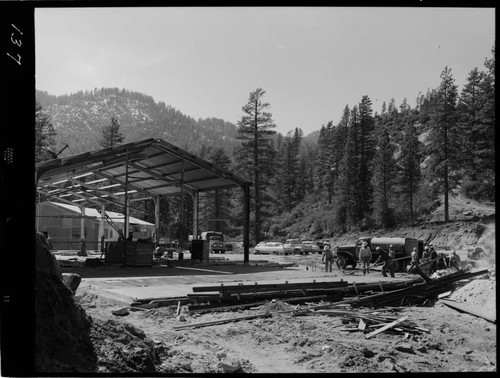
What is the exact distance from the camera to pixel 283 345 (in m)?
8.70

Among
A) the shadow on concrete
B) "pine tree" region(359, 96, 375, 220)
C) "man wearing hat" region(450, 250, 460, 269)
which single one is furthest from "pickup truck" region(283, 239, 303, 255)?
"man wearing hat" region(450, 250, 460, 269)

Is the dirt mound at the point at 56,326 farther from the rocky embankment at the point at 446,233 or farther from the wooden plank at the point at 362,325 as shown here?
the rocky embankment at the point at 446,233

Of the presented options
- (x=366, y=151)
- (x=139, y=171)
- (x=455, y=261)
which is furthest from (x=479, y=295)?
(x=366, y=151)

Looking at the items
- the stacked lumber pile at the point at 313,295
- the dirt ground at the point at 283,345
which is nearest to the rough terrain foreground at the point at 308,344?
the dirt ground at the point at 283,345

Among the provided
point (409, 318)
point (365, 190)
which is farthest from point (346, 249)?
point (365, 190)

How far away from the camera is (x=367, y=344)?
8.48m

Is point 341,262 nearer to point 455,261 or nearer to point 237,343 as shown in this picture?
point 455,261

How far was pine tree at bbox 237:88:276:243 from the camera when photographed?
2222 inches

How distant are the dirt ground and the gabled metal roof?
551 inches

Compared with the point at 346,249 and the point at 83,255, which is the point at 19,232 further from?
the point at 83,255

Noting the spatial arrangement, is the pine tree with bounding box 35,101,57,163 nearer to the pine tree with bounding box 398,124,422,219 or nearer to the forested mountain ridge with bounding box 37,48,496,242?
the forested mountain ridge with bounding box 37,48,496,242

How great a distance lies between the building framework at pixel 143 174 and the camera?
24.6m

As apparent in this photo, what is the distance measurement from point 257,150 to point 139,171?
2862 centimetres

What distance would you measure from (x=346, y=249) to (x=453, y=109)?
390 inches
